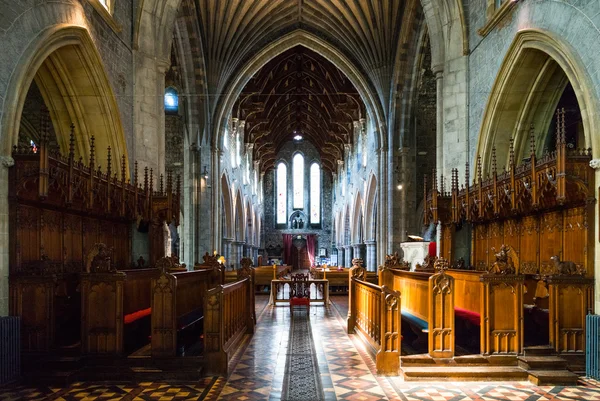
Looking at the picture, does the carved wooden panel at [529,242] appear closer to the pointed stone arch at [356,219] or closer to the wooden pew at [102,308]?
the wooden pew at [102,308]

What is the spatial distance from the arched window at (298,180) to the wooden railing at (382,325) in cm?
3644

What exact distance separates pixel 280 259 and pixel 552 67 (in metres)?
36.7

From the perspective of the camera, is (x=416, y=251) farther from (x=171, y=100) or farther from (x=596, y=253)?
(x=171, y=100)

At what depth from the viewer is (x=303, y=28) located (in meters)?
21.8

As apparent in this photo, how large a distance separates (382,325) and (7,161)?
5.17 m

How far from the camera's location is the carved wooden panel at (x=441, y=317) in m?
6.37

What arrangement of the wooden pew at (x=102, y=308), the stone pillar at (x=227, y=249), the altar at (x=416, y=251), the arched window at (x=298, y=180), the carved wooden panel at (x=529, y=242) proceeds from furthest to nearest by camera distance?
the arched window at (x=298, y=180), the stone pillar at (x=227, y=249), the altar at (x=416, y=251), the carved wooden panel at (x=529, y=242), the wooden pew at (x=102, y=308)

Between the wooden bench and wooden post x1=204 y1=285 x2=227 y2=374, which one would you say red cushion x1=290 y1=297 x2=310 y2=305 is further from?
the wooden bench

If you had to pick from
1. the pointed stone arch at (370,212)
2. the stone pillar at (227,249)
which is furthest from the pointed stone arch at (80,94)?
the pointed stone arch at (370,212)

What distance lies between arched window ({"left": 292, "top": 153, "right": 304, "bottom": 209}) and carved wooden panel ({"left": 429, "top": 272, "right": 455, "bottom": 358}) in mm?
38838

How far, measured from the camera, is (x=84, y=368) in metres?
6.29

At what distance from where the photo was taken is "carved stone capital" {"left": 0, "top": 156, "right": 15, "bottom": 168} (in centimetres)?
655

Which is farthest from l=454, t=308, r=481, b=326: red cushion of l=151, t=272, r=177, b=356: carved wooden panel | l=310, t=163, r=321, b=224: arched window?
l=310, t=163, r=321, b=224: arched window

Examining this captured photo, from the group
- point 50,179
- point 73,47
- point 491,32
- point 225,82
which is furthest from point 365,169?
point 50,179
